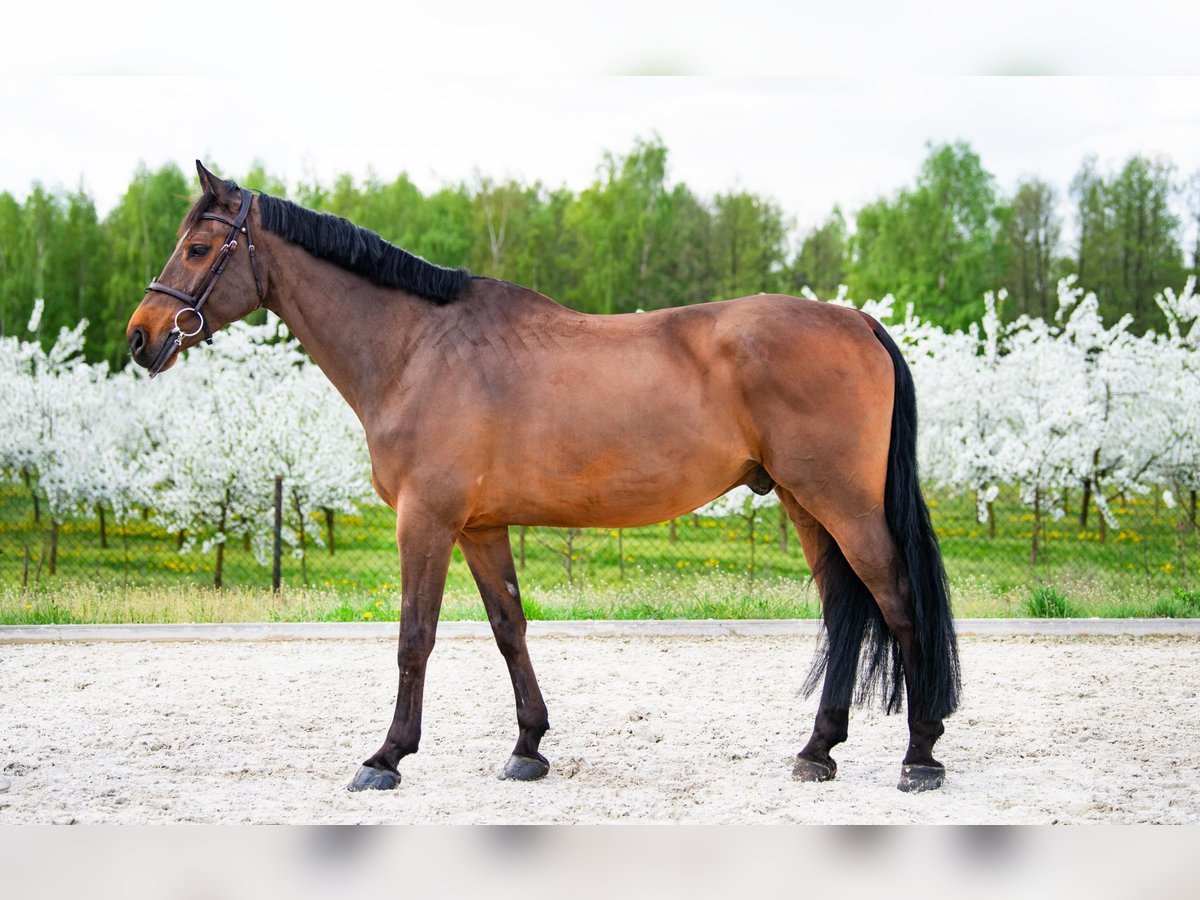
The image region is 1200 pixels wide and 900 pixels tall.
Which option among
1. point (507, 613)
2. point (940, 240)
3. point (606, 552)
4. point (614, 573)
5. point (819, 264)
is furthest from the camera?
point (819, 264)

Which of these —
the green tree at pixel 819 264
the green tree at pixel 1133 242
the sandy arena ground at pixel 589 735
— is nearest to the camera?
the sandy arena ground at pixel 589 735

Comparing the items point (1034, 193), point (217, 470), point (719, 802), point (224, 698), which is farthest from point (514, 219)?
point (719, 802)

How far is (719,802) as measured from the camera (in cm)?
393

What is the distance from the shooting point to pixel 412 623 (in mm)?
4227

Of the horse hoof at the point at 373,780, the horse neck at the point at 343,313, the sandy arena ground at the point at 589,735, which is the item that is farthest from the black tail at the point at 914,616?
the horse neck at the point at 343,313

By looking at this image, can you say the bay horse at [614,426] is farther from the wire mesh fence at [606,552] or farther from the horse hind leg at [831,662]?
the wire mesh fence at [606,552]

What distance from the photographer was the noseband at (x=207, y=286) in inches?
165

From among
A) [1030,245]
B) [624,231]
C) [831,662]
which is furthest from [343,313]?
[1030,245]

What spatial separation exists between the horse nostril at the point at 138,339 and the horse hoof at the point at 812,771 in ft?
10.2

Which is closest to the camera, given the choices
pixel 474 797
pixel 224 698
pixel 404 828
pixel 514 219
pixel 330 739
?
pixel 404 828

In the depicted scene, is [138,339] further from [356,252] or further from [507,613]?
[507,613]

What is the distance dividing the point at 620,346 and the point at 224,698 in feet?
10.3

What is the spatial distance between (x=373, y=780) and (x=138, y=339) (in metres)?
1.95

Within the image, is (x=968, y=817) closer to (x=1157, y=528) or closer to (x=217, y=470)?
(x=217, y=470)
